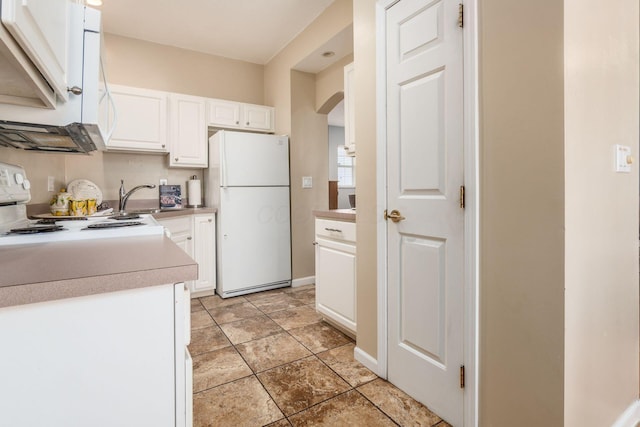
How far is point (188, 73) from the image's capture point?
143 inches

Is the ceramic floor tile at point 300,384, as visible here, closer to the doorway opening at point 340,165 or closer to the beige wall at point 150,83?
the beige wall at point 150,83

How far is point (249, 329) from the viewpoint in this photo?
8.36ft

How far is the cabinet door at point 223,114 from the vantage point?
11.6 feet

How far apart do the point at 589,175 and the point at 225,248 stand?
2862 millimetres

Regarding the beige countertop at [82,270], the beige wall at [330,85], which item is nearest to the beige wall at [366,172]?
the beige countertop at [82,270]

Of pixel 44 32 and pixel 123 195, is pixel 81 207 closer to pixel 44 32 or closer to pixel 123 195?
pixel 123 195

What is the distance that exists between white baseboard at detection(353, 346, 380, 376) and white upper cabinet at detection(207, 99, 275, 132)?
2675 millimetres

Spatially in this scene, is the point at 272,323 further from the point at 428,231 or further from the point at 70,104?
the point at 70,104

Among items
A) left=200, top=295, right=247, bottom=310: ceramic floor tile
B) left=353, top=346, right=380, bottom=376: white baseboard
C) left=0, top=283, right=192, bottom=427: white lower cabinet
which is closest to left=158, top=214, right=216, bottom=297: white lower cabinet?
left=200, top=295, right=247, bottom=310: ceramic floor tile

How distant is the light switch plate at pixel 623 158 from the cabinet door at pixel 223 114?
3209 millimetres

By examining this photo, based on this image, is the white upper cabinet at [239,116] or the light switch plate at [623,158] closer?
the light switch plate at [623,158]

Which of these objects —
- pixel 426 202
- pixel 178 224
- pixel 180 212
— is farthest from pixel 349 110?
pixel 178 224

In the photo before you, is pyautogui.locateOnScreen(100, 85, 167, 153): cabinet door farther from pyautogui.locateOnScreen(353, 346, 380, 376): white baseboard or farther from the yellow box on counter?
pyautogui.locateOnScreen(353, 346, 380, 376): white baseboard

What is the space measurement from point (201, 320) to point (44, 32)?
234cm
